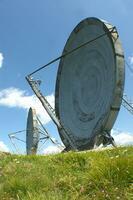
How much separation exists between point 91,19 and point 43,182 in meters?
23.9

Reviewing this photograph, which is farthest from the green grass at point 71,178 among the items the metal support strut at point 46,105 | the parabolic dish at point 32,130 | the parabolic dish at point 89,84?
the parabolic dish at point 32,130

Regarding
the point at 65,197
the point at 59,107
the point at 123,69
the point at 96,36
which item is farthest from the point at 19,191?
the point at 59,107

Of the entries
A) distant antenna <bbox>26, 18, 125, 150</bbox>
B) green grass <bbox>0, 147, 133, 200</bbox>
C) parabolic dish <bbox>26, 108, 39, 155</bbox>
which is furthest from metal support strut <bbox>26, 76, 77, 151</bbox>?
green grass <bbox>0, 147, 133, 200</bbox>

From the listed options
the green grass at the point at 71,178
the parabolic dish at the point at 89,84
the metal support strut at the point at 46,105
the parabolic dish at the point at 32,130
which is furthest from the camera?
the parabolic dish at the point at 32,130

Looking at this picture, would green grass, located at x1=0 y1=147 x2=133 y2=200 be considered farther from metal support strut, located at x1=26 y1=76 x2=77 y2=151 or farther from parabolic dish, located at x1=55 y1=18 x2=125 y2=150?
metal support strut, located at x1=26 y1=76 x2=77 y2=151

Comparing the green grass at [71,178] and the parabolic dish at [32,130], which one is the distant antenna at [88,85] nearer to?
the parabolic dish at [32,130]

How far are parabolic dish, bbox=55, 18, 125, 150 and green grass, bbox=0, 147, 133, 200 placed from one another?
55.4ft

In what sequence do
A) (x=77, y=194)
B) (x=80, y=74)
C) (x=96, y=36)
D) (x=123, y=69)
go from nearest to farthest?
(x=77, y=194) < (x=123, y=69) < (x=96, y=36) < (x=80, y=74)

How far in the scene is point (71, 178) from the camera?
10938 mm

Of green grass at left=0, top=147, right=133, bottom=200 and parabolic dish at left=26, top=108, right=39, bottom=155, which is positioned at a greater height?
parabolic dish at left=26, top=108, right=39, bottom=155

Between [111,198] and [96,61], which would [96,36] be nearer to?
[96,61]

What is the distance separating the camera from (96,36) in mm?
33406

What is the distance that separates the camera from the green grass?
9670 millimetres

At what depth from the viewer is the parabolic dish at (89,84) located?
100 feet
